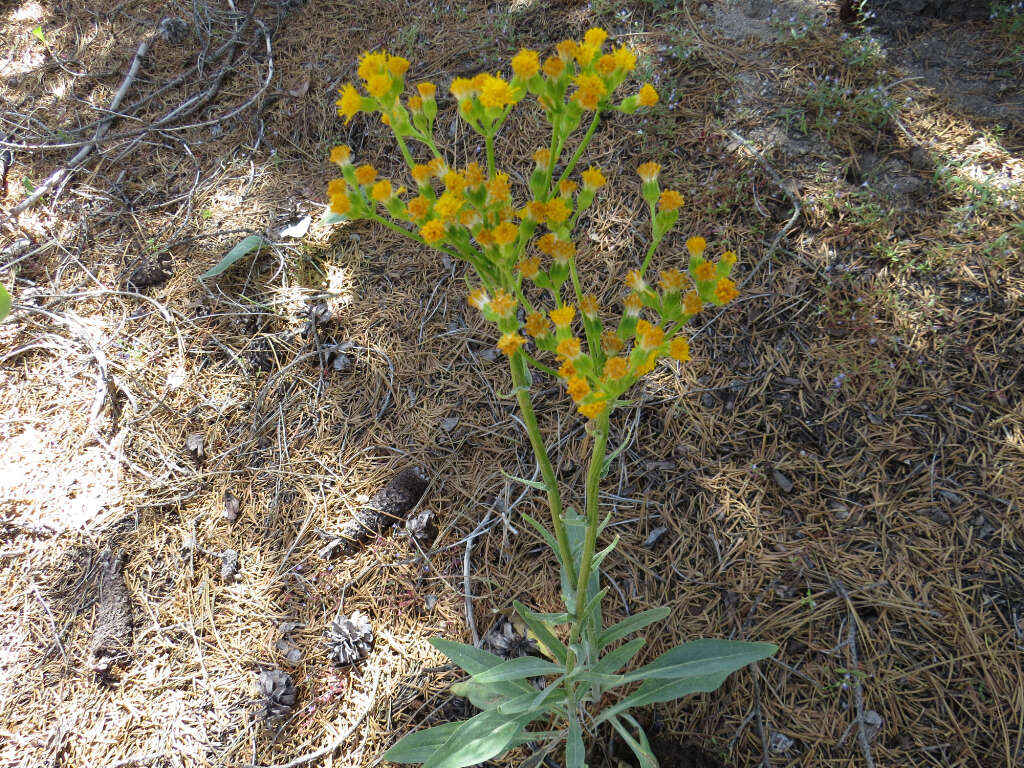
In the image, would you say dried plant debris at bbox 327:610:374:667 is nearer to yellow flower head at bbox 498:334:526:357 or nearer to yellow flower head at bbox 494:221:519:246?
yellow flower head at bbox 498:334:526:357

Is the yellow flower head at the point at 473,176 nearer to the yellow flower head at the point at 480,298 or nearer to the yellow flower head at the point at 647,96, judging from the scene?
the yellow flower head at the point at 480,298

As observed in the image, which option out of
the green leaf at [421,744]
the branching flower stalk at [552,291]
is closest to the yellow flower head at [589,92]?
the branching flower stalk at [552,291]

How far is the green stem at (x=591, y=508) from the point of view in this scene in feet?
3.91

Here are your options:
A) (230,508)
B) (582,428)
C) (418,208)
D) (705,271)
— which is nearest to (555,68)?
(418,208)

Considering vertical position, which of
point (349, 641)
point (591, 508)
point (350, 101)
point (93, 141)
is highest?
point (350, 101)

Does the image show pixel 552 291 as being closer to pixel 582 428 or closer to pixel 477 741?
pixel 582 428

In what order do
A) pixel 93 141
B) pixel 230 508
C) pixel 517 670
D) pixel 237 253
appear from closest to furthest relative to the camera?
1. pixel 517 670
2. pixel 230 508
3. pixel 237 253
4. pixel 93 141

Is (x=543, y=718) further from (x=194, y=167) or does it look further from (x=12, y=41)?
(x=12, y=41)

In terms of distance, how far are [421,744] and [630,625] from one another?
631mm

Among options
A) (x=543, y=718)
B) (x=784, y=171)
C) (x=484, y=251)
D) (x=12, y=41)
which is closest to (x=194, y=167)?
(x=12, y=41)

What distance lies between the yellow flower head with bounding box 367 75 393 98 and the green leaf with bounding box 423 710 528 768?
1421 millimetres

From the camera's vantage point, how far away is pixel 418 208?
1.17 metres

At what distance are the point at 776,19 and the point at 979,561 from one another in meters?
2.35

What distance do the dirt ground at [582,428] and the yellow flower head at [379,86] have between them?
1.01 m
